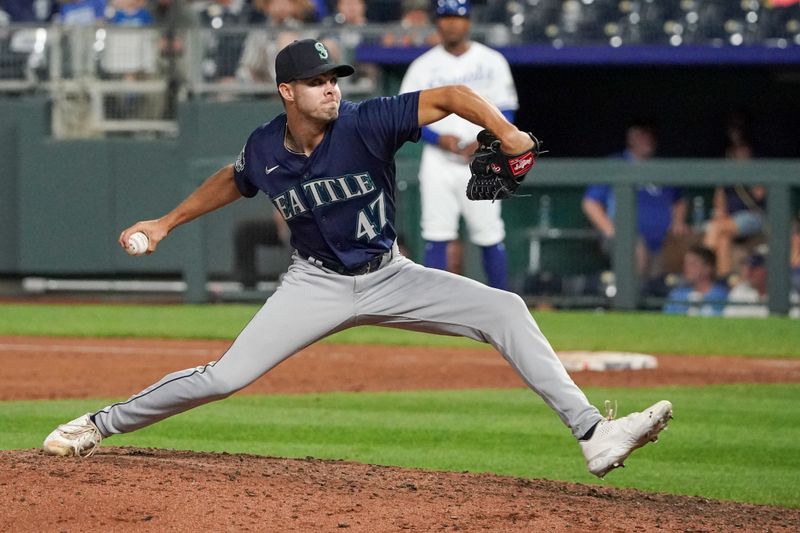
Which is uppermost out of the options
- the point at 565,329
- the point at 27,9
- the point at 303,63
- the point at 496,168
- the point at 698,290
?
the point at 27,9

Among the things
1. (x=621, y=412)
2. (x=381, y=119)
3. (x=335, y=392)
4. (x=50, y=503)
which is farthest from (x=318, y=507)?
(x=335, y=392)

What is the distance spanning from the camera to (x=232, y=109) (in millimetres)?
14375

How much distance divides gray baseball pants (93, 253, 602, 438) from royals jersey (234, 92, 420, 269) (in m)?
0.12

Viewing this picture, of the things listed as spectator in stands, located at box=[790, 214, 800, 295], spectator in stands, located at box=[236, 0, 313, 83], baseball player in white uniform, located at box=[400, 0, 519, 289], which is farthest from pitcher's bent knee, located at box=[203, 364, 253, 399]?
spectator in stands, located at box=[236, 0, 313, 83]

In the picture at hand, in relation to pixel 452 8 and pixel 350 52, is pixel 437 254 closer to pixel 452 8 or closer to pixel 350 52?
pixel 452 8

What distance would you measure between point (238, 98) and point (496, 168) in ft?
33.1

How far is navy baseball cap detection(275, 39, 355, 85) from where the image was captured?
4824mm

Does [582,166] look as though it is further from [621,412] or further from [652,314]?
[621,412]

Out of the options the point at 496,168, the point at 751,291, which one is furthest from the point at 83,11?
the point at 496,168

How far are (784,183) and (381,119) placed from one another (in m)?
8.00

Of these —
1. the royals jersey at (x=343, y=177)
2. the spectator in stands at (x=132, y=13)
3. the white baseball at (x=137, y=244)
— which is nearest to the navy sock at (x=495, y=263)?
the royals jersey at (x=343, y=177)

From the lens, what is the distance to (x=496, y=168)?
182 inches

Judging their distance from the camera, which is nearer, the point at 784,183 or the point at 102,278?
the point at 784,183

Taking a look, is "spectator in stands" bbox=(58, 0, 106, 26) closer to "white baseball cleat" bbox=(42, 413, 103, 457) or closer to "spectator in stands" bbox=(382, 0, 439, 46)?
"spectator in stands" bbox=(382, 0, 439, 46)
